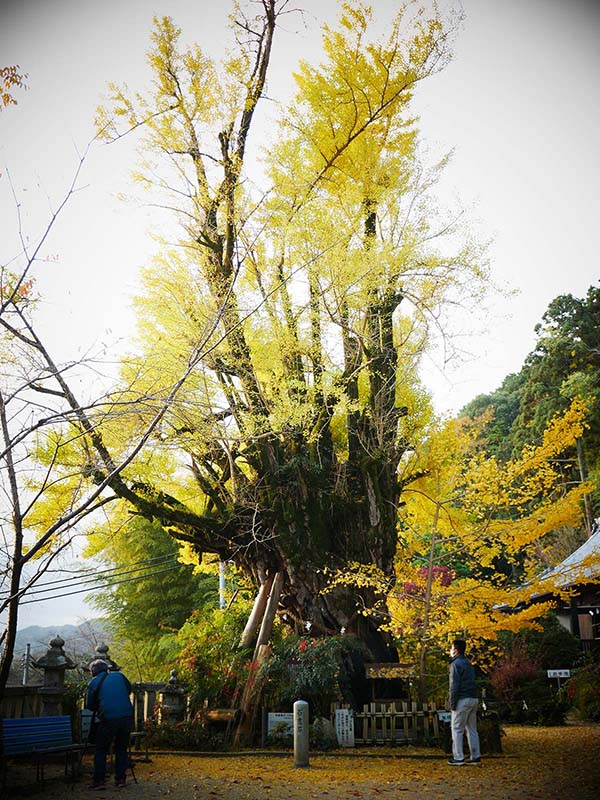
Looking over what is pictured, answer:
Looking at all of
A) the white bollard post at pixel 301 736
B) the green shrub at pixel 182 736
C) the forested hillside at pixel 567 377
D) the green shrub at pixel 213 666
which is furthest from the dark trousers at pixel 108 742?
the forested hillside at pixel 567 377

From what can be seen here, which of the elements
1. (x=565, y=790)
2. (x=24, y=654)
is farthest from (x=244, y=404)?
(x=24, y=654)

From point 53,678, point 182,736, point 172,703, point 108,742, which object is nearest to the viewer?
point 108,742

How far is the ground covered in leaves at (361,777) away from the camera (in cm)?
711

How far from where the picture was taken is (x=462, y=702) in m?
8.76

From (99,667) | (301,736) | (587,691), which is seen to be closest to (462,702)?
(301,736)

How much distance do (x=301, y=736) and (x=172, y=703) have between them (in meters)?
3.44

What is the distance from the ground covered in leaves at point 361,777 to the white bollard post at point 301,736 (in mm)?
157

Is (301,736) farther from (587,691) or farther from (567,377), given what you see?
(567,377)

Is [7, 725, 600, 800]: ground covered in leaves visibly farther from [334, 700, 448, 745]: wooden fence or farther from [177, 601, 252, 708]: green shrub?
[177, 601, 252, 708]: green shrub

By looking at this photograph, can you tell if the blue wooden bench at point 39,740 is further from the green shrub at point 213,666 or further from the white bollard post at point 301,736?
the green shrub at point 213,666

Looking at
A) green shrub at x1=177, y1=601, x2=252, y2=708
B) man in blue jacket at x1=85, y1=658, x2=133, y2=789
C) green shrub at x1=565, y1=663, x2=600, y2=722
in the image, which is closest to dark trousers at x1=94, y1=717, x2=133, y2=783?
man in blue jacket at x1=85, y1=658, x2=133, y2=789

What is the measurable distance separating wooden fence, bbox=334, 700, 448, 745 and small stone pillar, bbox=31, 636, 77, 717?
14.4ft

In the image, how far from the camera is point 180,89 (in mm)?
13023

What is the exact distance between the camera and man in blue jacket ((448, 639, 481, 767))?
8.77m
